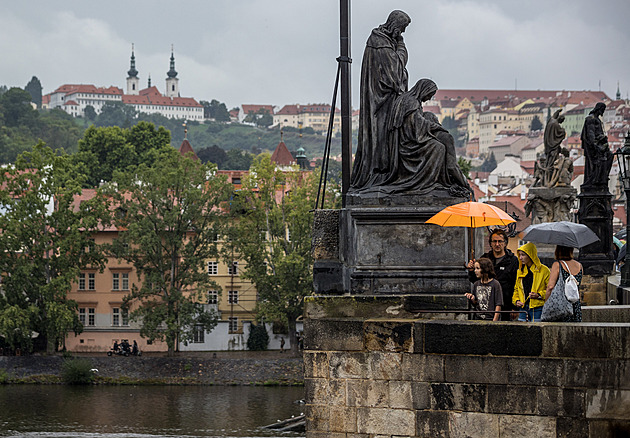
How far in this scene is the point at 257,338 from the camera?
55500 millimetres

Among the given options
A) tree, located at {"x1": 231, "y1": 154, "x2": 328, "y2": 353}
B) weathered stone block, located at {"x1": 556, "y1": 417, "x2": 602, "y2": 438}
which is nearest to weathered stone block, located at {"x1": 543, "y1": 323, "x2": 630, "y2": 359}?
weathered stone block, located at {"x1": 556, "y1": 417, "x2": 602, "y2": 438}

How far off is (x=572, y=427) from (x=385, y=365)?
177cm

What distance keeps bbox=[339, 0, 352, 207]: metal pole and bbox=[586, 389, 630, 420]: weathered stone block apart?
371cm

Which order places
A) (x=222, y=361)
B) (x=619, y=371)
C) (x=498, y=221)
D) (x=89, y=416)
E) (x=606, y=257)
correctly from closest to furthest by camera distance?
(x=619, y=371) < (x=498, y=221) < (x=606, y=257) < (x=89, y=416) < (x=222, y=361)

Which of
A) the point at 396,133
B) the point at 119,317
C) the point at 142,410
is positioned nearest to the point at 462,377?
the point at 396,133

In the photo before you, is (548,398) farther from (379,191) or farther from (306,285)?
(306,285)

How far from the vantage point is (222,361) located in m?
50.4

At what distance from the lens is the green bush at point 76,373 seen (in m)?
49.0

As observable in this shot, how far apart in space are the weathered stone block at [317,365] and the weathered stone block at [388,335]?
44 cm

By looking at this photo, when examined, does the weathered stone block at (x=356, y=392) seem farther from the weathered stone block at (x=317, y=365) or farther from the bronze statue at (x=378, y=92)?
the bronze statue at (x=378, y=92)

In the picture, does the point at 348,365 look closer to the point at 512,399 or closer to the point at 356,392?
the point at 356,392

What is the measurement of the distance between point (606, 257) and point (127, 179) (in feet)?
122

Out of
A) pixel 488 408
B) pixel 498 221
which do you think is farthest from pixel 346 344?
pixel 498 221

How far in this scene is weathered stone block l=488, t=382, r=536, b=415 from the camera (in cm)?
898
